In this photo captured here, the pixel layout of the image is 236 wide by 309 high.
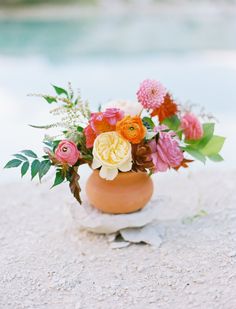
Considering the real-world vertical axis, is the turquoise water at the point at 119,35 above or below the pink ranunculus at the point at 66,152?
above

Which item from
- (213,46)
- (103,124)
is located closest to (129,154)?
(103,124)

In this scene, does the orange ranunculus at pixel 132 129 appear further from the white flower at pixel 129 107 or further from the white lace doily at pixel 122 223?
the white lace doily at pixel 122 223

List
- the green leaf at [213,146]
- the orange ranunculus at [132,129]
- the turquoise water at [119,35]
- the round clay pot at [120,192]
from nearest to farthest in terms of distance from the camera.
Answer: the orange ranunculus at [132,129]
the round clay pot at [120,192]
the green leaf at [213,146]
the turquoise water at [119,35]

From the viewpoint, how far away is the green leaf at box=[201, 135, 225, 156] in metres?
1.84

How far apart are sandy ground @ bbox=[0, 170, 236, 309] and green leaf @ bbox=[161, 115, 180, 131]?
34 centimetres

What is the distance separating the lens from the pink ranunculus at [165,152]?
63.9 inches

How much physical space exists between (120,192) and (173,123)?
0.29m

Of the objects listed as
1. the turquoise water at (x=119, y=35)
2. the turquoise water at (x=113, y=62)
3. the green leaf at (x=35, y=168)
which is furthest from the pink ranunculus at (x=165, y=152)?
the turquoise water at (x=119, y=35)

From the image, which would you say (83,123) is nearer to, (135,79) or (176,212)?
(176,212)

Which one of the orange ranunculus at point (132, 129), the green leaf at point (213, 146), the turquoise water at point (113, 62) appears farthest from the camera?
the turquoise water at point (113, 62)

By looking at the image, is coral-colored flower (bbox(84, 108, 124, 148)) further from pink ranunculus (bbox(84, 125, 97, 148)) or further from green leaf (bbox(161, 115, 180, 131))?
green leaf (bbox(161, 115, 180, 131))

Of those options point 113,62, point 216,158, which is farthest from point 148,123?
point 113,62

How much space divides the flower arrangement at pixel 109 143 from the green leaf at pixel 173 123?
7cm

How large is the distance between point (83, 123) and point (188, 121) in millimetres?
354
